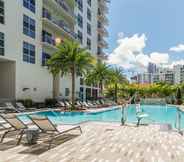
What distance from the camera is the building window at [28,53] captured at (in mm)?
24430

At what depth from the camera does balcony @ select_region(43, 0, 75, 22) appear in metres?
30.2

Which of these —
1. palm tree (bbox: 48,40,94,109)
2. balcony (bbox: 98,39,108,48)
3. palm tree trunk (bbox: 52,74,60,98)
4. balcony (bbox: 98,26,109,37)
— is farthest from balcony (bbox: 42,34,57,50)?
balcony (bbox: 98,26,109,37)

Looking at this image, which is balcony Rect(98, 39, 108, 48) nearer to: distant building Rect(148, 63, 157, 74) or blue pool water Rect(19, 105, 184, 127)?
blue pool water Rect(19, 105, 184, 127)

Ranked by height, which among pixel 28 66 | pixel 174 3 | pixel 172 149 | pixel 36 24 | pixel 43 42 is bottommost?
pixel 172 149

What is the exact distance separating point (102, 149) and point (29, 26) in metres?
20.7

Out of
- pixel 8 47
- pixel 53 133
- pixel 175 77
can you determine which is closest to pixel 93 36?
pixel 8 47

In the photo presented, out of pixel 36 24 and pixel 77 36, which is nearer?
pixel 36 24

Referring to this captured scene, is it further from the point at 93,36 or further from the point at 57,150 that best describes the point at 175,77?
the point at 57,150

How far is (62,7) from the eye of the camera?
1294 inches

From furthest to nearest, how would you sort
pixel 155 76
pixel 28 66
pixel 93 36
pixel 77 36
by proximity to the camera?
pixel 155 76 < pixel 93 36 < pixel 77 36 < pixel 28 66

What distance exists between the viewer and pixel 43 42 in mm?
27688

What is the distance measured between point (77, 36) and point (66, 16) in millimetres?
4078

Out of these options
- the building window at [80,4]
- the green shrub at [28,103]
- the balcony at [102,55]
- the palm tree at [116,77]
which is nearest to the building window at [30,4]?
the green shrub at [28,103]

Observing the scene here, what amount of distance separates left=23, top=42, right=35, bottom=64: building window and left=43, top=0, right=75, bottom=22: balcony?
6.78 metres
